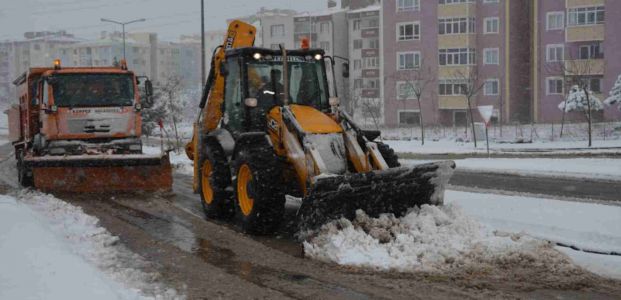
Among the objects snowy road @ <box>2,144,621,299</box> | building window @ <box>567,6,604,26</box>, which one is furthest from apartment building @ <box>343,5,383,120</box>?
snowy road @ <box>2,144,621,299</box>

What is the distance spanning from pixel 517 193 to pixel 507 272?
7.39m

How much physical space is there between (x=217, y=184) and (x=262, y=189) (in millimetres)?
1978

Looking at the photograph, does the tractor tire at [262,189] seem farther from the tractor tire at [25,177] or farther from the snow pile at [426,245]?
the tractor tire at [25,177]

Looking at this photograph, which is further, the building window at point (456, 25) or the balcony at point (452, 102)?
the building window at point (456, 25)

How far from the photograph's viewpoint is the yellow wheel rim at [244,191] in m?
10.2

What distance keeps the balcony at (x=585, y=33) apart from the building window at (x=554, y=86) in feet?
9.15

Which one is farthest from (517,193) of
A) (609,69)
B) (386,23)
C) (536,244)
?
(386,23)

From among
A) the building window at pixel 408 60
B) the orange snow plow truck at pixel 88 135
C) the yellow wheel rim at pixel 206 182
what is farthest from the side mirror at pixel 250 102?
the building window at pixel 408 60

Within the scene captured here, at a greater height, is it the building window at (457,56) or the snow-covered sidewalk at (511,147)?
the building window at (457,56)

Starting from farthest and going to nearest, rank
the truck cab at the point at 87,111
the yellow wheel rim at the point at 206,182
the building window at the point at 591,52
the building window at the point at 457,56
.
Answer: the building window at the point at 457,56 < the building window at the point at 591,52 < the truck cab at the point at 87,111 < the yellow wheel rim at the point at 206,182

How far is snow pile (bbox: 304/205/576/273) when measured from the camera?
787cm

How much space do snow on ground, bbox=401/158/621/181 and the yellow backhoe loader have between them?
31.0 feet

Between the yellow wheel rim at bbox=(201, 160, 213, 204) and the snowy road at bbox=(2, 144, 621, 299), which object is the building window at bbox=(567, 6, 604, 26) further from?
the snowy road at bbox=(2, 144, 621, 299)

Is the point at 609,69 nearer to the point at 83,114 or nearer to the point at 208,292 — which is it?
the point at 83,114
